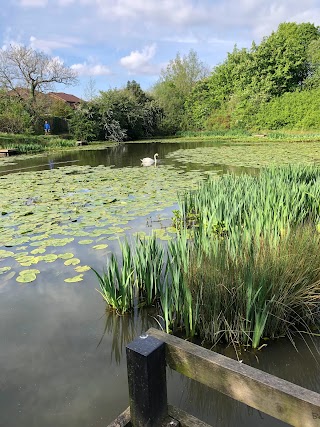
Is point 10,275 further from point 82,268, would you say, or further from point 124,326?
point 124,326

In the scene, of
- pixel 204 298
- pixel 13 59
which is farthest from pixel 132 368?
pixel 13 59

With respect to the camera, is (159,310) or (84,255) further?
(84,255)

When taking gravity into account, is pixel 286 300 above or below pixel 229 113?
below

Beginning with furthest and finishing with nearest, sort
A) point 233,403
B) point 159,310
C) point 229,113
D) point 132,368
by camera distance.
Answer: point 229,113, point 159,310, point 233,403, point 132,368

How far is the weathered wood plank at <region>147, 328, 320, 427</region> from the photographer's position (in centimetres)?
100

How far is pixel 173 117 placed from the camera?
118ft

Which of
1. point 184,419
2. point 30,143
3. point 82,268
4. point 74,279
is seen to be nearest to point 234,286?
point 184,419

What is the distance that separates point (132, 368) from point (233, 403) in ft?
3.10

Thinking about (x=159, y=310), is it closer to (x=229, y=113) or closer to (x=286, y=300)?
(x=286, y=300)

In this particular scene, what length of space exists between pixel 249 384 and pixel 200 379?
7.7 inches

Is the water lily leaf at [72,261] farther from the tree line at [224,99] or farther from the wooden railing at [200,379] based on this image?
the tree line at [224,99]

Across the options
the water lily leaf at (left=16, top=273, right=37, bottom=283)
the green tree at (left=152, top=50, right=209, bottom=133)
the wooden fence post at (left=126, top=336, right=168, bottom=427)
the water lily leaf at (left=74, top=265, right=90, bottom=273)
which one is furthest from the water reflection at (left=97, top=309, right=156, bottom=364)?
the green tree at (left=152, top=50, right=209, bottom=133)

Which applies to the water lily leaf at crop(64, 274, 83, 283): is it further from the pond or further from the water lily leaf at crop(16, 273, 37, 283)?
the water lily leaf at crop(16, 273, 37, 283)

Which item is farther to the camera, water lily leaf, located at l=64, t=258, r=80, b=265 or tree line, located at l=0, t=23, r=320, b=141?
tree line, located at l=0, t=23, r=320, b=141
